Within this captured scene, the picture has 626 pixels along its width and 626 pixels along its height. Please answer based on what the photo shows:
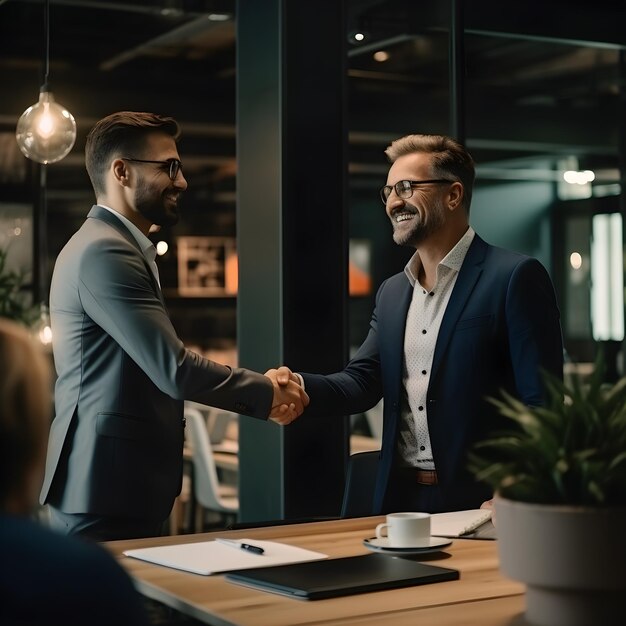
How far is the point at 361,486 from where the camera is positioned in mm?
3332

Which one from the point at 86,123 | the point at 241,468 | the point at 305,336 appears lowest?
the point at 241,468

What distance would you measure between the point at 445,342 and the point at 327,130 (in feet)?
4.59

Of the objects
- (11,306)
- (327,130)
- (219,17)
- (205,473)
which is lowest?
(205,473)

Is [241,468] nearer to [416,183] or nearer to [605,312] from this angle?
[416,183]

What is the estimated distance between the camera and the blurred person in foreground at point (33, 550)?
3.66ft

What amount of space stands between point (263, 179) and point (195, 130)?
591 cm

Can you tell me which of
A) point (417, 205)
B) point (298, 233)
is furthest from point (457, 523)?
point (298, 233)

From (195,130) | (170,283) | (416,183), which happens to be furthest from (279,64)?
(170,283)

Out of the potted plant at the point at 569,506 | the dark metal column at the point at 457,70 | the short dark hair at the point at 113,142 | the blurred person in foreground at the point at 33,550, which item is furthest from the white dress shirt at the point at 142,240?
the dark metal column at the point at 457,70

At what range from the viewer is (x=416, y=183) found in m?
3.52

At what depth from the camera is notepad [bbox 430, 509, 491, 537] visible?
2486 millimetres

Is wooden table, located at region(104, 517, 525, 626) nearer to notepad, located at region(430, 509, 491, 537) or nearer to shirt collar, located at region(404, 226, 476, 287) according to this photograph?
notepad, located at region(430, 509, 491, 537)

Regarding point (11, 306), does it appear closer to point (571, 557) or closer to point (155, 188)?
point (155, 188)

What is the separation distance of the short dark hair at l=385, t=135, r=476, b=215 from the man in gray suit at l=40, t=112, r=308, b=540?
863 mm
